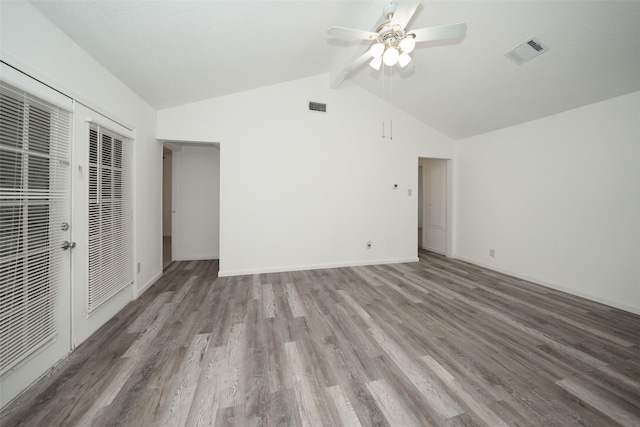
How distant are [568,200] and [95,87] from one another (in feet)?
19.1

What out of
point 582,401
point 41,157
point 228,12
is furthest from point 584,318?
point 41,157

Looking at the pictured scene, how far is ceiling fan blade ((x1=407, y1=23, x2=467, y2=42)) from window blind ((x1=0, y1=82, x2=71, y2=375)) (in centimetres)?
292

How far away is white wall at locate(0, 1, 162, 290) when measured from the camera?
1404 millimetres

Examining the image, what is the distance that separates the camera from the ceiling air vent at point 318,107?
157 inches

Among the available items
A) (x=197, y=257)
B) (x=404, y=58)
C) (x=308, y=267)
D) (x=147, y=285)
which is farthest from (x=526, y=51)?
(x=197, y=257)

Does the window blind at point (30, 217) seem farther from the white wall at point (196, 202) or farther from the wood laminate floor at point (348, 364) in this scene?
the white wall at point (196, 202)

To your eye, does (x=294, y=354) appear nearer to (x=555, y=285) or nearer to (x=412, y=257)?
(x=412, y=257)

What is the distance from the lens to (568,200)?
10.2ft

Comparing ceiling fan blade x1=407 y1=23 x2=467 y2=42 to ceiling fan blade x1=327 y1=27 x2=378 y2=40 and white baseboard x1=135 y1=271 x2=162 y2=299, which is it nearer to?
ceiling fan blade x1=327 y1=27 x2=378 y2=40

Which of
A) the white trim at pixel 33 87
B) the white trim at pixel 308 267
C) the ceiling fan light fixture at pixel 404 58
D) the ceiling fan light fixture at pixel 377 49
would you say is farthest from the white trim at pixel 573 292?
the white trim at pixel 33 87

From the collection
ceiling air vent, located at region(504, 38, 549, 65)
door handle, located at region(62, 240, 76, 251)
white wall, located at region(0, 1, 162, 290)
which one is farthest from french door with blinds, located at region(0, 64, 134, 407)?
ceiling air vent, located at region(504, 38, 549, 65)

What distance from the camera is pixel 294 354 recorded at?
5.95 ft

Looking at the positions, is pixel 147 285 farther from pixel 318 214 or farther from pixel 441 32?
pixel 441 32

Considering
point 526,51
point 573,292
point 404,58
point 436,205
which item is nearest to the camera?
point 404,58
